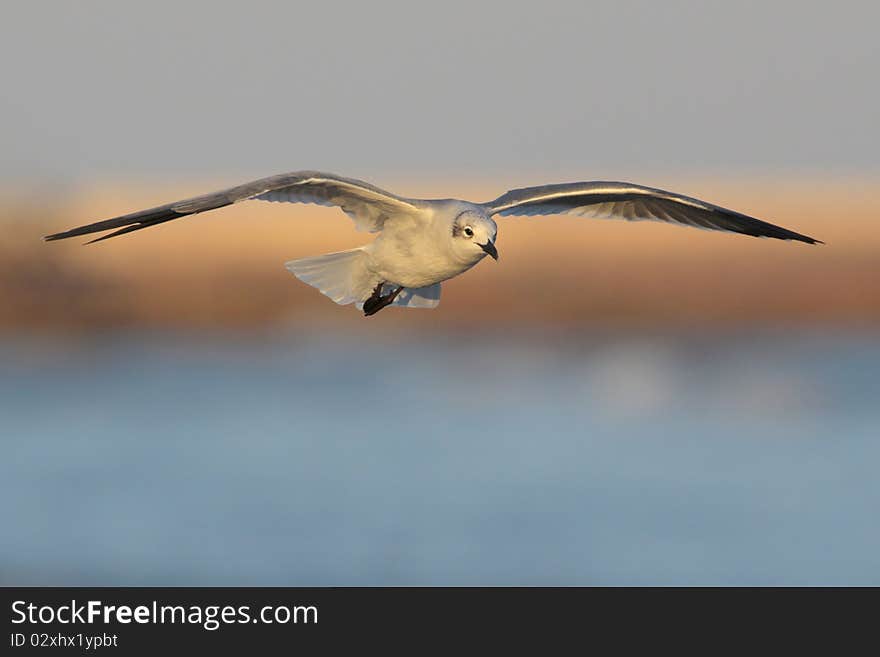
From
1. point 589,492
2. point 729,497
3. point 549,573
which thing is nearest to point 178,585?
point 549,573

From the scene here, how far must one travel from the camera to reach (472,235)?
28.0 ft

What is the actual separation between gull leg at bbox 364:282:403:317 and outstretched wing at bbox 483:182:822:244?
942mm

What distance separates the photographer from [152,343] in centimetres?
3341

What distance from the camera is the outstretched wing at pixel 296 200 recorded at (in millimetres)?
7812

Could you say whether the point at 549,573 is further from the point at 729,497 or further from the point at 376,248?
the point at 376,248

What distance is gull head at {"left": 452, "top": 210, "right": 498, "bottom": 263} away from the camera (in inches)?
335

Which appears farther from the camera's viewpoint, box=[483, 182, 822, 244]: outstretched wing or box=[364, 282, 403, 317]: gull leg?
box=[364, 282, 403, 317]: gull leg

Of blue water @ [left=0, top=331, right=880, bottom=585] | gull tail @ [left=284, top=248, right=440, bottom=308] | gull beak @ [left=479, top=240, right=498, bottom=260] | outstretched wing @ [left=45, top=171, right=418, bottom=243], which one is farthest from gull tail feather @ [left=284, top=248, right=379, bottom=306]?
blue water @ [left=0, top=331, right=880, bottom=585]

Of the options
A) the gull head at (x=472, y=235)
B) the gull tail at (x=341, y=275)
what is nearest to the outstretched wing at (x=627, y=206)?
the gull head at (x=472, y=235)

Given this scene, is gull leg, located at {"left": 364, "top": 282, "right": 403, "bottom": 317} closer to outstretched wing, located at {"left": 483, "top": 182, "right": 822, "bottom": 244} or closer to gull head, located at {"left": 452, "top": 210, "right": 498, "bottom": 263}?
outstretched wing, located at {"left": 483, "top": 182, "right": 822, "bottom": 244}

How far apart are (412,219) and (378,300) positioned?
30.9 inches

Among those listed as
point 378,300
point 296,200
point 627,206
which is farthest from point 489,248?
point 627,206

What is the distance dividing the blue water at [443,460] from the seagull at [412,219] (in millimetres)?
7888

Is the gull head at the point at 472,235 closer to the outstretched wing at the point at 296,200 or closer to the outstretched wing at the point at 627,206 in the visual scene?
the outstretched wing at the point at 627,206
